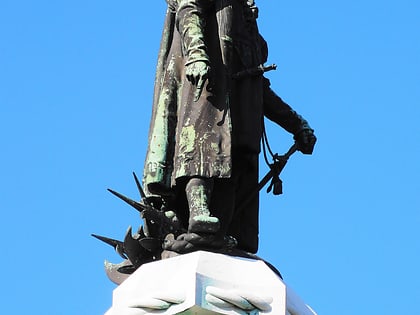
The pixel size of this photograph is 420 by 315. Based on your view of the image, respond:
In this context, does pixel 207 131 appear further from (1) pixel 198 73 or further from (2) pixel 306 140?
(2) pixel 306 140

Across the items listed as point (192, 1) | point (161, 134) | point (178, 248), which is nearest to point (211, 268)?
point (178, 248)

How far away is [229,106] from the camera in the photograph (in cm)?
1530

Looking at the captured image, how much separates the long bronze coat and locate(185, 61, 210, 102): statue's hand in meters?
0.07

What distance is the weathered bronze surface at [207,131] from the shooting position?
14969mm

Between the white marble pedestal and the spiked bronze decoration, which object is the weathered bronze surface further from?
the white marble pedestal

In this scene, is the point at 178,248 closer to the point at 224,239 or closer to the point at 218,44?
the point at 224,239

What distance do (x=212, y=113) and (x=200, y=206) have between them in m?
0.93

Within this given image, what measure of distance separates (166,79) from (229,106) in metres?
0.73

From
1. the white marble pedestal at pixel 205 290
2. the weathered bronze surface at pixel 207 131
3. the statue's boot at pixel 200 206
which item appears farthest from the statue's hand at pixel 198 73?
the white marble pedestal at pixel 205 290

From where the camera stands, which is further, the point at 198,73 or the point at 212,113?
the point at 212,113

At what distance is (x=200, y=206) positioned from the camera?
14.8m

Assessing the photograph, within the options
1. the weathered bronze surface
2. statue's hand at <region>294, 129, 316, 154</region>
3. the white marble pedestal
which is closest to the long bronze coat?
the weathered bronze surface

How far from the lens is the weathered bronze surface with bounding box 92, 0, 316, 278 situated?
1497cm

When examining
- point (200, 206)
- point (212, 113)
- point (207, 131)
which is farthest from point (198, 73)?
point (200, 206)
